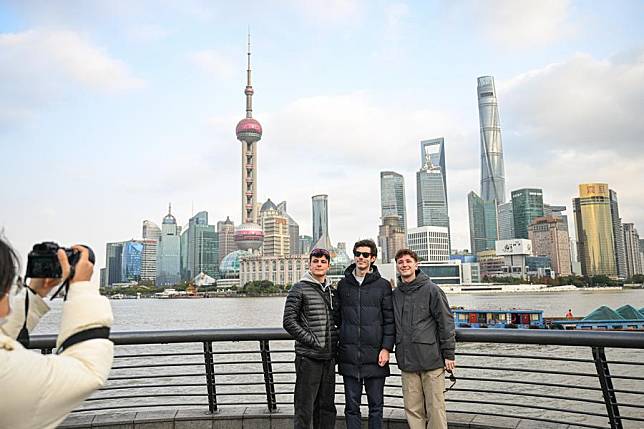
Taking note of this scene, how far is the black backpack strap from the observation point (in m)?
1.45

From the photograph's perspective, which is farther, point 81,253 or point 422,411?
point 422,411

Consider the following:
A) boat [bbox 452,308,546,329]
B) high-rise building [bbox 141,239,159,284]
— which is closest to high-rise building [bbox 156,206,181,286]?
high-rise building [bbox 141,239,159,284]

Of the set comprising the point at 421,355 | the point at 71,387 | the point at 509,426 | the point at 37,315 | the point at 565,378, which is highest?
the point at 37,315

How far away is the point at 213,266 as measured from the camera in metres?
188

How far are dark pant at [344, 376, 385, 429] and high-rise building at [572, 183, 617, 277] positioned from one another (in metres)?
148

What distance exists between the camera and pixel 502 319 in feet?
101

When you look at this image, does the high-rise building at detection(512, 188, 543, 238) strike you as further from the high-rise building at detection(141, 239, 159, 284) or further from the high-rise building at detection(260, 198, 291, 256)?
the high-rise building at detection(141, 239, 159, 284)

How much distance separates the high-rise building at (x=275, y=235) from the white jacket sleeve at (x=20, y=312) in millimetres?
166262

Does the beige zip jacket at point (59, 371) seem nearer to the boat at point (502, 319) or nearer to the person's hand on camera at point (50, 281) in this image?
the person's hand on camera at point (50, 281)

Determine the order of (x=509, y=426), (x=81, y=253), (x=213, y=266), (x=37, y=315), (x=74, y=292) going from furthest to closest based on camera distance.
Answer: (x=213, y=266) < (x=509, y=426) < (x=37, y=315) < (x=81, y=253) < (x=74, y=292)

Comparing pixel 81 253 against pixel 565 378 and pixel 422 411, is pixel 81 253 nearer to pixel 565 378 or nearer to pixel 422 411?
pixel 422 411

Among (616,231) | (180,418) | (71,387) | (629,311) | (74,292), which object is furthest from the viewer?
(616,231)

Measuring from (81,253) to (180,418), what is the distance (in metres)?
3.16

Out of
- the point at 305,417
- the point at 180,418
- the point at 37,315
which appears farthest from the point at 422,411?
the point at 37,315
